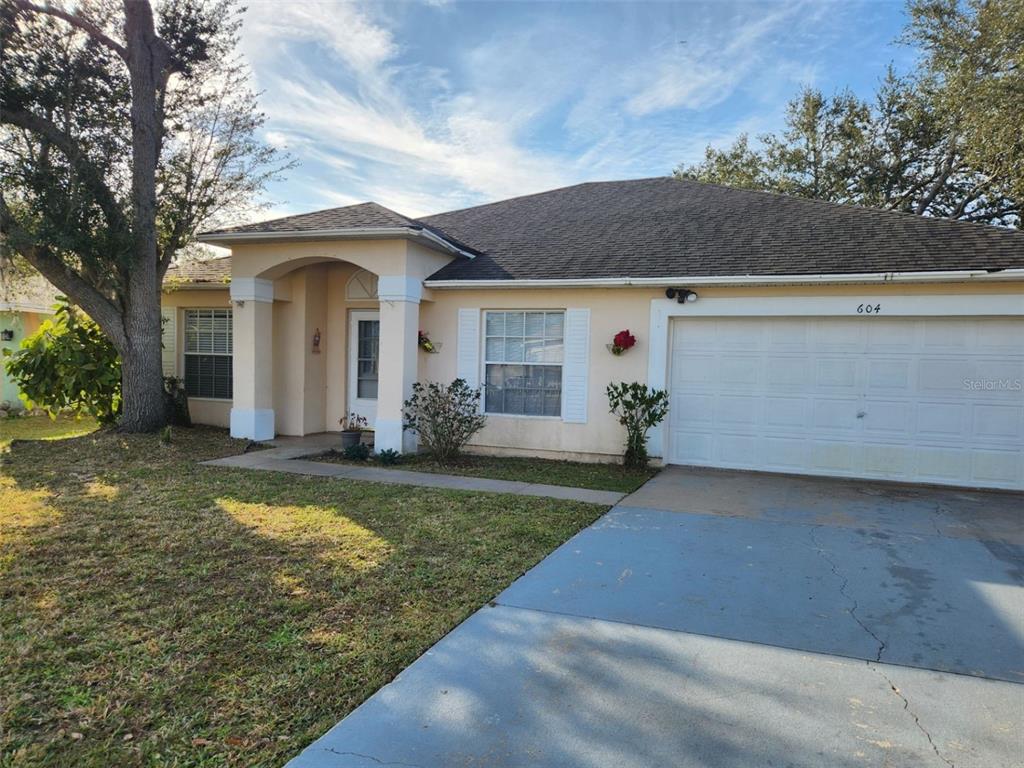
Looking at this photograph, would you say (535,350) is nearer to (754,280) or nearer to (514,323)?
(514,323)

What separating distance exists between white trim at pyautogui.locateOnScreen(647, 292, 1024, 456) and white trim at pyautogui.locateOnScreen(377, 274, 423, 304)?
3.72 meters

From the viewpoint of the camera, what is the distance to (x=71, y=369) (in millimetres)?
10969

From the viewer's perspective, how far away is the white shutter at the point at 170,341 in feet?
41.2

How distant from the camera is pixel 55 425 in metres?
12.8

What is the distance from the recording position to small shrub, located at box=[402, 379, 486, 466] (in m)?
9.48

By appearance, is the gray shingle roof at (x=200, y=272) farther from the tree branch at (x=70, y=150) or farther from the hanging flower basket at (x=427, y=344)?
the hanging flower basket at (x=427, y=344)

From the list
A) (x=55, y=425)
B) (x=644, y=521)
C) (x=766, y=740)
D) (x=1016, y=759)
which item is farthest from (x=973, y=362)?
(x=55, y=425)

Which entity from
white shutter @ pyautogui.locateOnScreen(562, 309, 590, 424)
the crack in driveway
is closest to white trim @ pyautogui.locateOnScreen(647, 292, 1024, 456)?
white shutter @ pyautogui.locateOnScreen(562, 309, 590, 424)

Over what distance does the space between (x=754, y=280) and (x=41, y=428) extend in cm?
1343

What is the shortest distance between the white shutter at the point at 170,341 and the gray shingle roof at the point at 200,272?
0.70 meters

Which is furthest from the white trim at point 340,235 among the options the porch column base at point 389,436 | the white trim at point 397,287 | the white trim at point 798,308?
the white trim at point 798,308

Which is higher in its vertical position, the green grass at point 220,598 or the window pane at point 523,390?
the window pane at point 523,390

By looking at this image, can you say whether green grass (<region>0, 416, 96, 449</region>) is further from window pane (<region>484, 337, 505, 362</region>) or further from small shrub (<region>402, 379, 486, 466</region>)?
window pane (<region>484, 337, 505, 362</region>)

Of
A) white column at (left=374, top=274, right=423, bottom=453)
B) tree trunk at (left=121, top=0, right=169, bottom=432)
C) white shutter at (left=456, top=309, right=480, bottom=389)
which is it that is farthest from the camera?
white shutter at (left=456, top=309, right=480, bottom=389)
